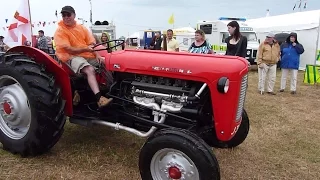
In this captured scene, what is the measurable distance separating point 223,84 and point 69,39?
1871 mm

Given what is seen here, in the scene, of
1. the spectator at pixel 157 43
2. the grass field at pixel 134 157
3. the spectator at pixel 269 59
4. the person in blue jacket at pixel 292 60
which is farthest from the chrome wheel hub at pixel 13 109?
the person in blue jacket at pixel 292 60

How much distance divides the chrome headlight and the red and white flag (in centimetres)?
491

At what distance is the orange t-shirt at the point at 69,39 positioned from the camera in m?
3.59

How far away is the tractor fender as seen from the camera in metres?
3.46

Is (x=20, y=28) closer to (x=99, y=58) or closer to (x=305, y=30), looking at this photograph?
(x=99, y=58)

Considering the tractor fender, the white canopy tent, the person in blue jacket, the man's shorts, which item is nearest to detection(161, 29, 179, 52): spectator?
the person in blue jacket

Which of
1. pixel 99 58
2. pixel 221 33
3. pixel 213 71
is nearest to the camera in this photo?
pixel 213 71

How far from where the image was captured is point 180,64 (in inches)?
121

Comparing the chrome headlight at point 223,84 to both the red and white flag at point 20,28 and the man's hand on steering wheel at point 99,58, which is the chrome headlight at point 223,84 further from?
the red and white flag at point 20,28

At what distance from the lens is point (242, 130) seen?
3877 mm

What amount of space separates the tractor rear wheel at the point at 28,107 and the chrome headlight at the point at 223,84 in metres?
1.66

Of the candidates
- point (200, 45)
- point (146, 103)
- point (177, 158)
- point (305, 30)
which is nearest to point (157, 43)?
point (200, 45)

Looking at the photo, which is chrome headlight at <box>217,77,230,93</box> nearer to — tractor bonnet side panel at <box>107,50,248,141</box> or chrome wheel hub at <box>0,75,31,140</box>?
tractor bonnet side panel at <box>107,50,248,141</box>

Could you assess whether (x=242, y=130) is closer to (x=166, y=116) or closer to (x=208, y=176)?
(x=166, y=116)
